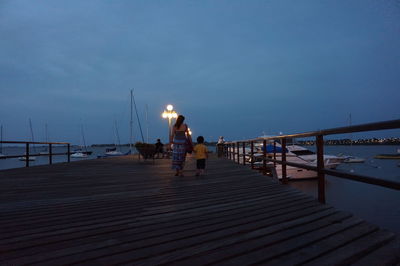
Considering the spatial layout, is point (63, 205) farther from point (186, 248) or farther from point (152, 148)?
point (152, 148)

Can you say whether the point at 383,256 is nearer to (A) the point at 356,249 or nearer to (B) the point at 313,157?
(A) the point at 356,249

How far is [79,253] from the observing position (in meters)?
1.97

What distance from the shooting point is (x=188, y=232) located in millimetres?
2406

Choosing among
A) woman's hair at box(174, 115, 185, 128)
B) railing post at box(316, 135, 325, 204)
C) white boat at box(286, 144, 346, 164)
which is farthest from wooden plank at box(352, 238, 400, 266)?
white boat at box(286, 144, 346, 164)

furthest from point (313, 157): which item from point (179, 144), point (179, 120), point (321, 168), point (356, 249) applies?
point (356, 249)

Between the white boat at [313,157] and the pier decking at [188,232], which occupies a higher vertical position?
the pier decking at [188,232]

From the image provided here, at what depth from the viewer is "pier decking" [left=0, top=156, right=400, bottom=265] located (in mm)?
1893

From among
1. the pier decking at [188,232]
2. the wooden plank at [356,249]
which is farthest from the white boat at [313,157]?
the wooden plank at [356,249]

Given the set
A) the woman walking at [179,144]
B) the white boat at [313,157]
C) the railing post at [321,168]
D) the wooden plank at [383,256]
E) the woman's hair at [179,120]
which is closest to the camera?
the wooden plank at [383,256]

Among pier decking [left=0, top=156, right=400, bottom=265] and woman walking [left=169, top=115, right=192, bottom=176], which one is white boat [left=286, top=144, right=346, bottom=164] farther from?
pier decking [left=0, top=156, right=400, bottom=265]

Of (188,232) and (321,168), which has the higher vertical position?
(321,168)

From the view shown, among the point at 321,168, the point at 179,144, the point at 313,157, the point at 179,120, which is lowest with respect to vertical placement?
the point at 313,157

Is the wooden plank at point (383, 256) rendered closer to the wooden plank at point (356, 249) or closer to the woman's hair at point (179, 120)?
the wooden plank at point (356, 249)

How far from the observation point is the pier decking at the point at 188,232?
1.89 m
